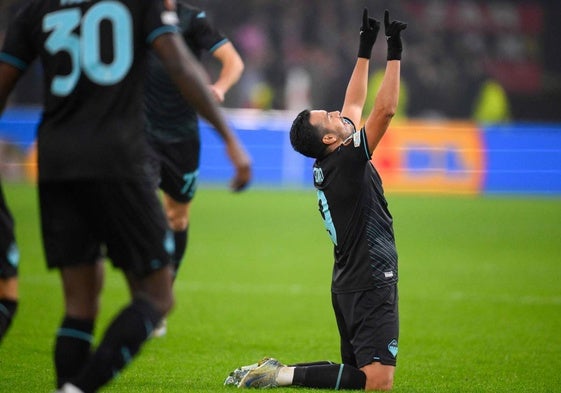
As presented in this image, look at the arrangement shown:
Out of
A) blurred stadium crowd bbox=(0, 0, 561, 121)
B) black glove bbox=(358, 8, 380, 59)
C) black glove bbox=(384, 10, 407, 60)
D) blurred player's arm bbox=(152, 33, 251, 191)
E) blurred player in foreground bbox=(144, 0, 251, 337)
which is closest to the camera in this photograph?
blurred player's arm bbox=(152, 33, 251, 191)

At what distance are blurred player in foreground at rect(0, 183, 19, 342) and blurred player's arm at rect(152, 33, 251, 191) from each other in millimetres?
1410

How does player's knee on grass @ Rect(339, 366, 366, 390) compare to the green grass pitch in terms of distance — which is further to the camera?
the green grass pitch

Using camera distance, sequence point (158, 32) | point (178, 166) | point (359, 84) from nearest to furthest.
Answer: point (158, 32)
point (359, 84)
point (178, 166)

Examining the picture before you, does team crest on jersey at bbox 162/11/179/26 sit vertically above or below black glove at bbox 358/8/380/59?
above

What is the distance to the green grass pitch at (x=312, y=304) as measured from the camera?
6074 mm

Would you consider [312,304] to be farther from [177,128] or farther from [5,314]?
[5,314]

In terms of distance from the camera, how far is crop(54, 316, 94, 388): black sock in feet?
13.7

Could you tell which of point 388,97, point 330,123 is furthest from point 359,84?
point 388,97

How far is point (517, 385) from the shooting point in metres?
5.74

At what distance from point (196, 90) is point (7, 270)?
1.60 meters

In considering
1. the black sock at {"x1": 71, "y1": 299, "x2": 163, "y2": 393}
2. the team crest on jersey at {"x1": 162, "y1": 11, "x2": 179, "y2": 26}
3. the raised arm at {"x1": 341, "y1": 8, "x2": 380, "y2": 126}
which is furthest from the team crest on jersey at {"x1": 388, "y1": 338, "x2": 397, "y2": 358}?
the team crest on jersey at {"x1": 162, "y1": 11, "x2": 179, "y2": 26}

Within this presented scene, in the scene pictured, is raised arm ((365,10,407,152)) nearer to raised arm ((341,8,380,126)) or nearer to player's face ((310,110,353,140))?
player's face ((310,110,353,140))

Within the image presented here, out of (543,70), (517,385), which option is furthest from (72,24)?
(543,70)

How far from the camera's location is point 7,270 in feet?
16.1
